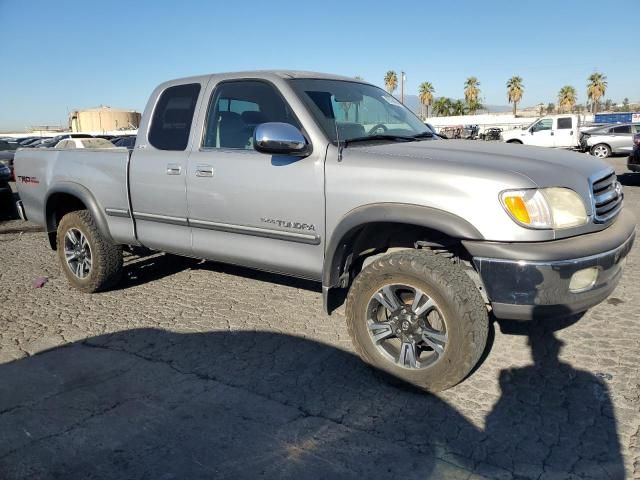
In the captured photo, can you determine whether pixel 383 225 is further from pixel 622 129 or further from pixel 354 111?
pixel 622 129

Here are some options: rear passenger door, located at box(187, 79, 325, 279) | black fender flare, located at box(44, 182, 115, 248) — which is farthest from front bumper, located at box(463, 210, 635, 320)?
black fender flare, located at box(44, 182, 115, 248)

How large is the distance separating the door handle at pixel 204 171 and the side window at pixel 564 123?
68.9 feet

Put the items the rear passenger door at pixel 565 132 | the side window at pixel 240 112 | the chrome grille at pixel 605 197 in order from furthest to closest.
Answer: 1. the rear passenger door at pixel 565 132
2. the side window at pixel 240 112
3. the chrome grille at pixel 605 197

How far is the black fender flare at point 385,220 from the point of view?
276cm

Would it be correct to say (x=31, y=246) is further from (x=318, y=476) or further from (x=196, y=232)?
(x=318, y=476)

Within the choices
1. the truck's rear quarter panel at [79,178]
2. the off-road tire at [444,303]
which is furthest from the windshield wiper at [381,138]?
the truck's rear quarter panel at [79,178]

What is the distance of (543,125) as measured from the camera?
856 inches

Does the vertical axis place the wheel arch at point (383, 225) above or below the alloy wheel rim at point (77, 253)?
above

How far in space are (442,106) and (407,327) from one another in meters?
79.5

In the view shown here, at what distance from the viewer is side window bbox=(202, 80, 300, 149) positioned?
3.73 m

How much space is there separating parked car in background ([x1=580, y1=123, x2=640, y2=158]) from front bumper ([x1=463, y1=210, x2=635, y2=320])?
20.5 meters

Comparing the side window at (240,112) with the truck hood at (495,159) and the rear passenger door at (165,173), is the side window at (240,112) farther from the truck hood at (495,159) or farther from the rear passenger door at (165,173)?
the truck hood at (495,159)

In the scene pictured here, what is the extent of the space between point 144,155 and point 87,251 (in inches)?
51.8

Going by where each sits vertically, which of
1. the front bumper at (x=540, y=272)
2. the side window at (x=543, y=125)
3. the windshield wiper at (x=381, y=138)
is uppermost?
the side window at (x=543, y=125)
